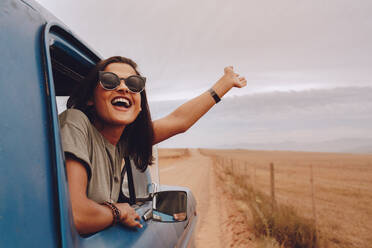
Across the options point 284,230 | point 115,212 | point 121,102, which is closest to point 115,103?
point 121,102

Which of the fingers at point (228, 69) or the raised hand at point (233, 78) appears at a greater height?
the fingers at point (228, 69)

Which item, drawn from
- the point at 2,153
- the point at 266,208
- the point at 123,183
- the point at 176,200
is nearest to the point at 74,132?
the point at 2,153

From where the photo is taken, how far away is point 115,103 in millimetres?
1731

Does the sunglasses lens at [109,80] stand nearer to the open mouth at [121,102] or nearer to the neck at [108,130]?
the open mouth at [121,102]

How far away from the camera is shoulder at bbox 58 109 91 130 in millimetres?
1302

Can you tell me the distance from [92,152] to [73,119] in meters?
0.22

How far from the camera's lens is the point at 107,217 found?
1.27 m

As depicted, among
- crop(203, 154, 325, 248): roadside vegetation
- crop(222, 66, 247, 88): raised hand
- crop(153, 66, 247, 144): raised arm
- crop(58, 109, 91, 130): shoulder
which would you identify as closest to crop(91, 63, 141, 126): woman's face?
crop(58, 109, 91, 130): shoulder

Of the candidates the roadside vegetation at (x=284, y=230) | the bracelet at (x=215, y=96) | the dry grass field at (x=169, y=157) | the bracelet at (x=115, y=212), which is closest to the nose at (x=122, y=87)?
the bracelet at (x=115, y=212)

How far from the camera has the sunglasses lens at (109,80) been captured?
164cm

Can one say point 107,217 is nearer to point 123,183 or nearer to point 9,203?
point 9,203

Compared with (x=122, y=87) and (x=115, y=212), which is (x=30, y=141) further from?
(x=122, y=87)

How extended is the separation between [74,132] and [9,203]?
0.55 meters

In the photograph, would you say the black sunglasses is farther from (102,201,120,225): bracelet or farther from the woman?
(102,201,120,225): bracelet
